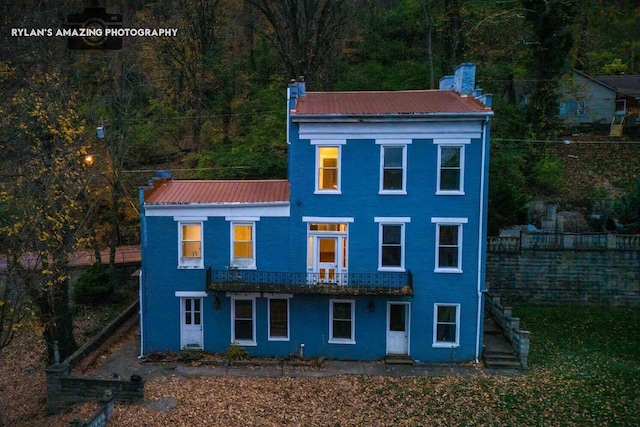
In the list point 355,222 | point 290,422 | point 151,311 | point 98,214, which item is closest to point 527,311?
point 355,222

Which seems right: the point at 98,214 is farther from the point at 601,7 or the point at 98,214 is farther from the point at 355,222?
the point at 601,7

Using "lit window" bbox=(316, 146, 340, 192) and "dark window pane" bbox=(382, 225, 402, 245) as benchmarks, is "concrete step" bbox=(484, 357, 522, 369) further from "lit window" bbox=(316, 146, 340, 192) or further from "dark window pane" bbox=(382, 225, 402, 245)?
"lit window" bbox=(316, 146, 340, 192)

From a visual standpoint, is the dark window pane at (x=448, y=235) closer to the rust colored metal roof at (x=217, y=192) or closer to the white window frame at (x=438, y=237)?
the white window frame at (x=438, y=237)

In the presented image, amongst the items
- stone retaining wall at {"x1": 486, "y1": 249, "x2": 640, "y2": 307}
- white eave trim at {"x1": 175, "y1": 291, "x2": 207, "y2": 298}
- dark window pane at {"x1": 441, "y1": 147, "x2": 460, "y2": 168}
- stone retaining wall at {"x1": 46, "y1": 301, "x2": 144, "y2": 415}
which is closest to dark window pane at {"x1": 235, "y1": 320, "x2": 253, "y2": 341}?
white eave trim at {"x1": 175, "y1": 291, "x2": 207, "y2": 298}

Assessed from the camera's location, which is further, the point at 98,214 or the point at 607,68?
the point at 607,68

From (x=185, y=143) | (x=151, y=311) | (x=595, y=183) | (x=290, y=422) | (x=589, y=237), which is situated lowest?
(x=290, y=422)

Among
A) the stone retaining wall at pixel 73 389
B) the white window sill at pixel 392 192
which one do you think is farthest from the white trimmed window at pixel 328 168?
the stone retaining wall at pixel 73 389

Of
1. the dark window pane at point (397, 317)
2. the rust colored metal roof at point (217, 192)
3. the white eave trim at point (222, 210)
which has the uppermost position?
the rust colored metal roof at point (217, 192)
